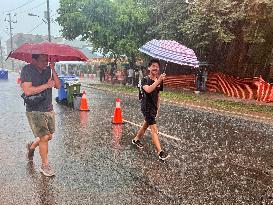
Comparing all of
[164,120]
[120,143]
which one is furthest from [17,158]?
[164,120]

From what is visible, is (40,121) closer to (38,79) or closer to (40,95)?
(40,95)

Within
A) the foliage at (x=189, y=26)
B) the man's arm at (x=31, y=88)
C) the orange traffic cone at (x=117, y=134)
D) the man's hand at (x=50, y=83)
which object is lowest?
the orange traffic cone at (x=117, y=134)

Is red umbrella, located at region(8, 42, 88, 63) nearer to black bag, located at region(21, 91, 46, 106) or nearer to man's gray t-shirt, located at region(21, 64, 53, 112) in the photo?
man's gray t-shirt, located at region(21, 64, 53, 112)

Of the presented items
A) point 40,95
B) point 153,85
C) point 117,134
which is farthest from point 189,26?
point 40,95

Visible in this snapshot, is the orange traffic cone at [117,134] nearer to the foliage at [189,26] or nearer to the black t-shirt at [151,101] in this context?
the black t-shirt at [151,101]

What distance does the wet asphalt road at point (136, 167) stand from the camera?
5.31 m

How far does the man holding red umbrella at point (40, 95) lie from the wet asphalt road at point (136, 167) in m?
0.72

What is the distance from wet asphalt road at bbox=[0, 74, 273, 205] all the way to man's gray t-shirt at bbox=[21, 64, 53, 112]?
1.13 m

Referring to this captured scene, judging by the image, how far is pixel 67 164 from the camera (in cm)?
685

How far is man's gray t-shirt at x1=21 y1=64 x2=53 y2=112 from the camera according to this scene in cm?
575

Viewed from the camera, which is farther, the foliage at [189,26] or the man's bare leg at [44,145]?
the foliage at [189,26]

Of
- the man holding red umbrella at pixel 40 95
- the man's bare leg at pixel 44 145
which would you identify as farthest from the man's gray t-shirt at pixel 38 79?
the man's bare leg at pixel 44 145

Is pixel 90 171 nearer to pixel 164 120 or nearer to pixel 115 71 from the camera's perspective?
pixel 164 120

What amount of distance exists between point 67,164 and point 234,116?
9.12m
